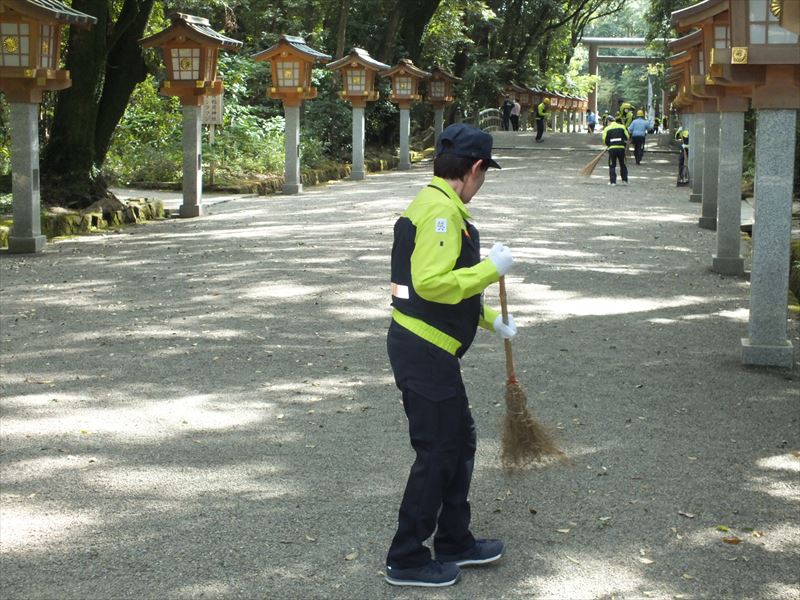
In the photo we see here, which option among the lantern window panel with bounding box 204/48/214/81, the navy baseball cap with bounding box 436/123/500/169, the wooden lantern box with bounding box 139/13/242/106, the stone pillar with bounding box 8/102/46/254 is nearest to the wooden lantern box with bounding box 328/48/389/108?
the wooden lantern box with bounding box 139/13/242/106

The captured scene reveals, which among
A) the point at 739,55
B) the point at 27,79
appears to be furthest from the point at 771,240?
the point at 27,79

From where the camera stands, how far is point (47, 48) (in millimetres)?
15953

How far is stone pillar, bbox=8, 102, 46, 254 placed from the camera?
15773 millimetres

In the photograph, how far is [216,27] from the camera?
34.2 metres

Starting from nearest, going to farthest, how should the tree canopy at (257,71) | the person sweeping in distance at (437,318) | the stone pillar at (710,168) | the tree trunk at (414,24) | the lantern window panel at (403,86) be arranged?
the person sweeping in distance at (437,318) → the stone pillar at (710,168) → the tree canopy at (257,71) → the lantern window panel at (403,86) → the tree trunk at (414,24)

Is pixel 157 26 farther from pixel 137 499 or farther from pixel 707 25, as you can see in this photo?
pixel 137 499

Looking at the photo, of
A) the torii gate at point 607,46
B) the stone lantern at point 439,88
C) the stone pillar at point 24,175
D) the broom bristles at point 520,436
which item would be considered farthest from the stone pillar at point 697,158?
the torii gate at point 607,46

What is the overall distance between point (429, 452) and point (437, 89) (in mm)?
33964

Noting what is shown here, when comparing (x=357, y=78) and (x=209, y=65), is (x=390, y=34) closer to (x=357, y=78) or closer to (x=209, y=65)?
(x=357, y=78)

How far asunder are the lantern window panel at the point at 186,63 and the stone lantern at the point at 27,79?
4313mm

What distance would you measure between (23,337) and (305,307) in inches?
111

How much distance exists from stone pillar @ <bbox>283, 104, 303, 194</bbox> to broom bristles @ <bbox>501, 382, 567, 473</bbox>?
2106cm

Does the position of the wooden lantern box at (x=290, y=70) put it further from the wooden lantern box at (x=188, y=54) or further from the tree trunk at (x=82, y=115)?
the tree trunk at (x=82, y=115)

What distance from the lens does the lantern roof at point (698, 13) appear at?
13.7 m
